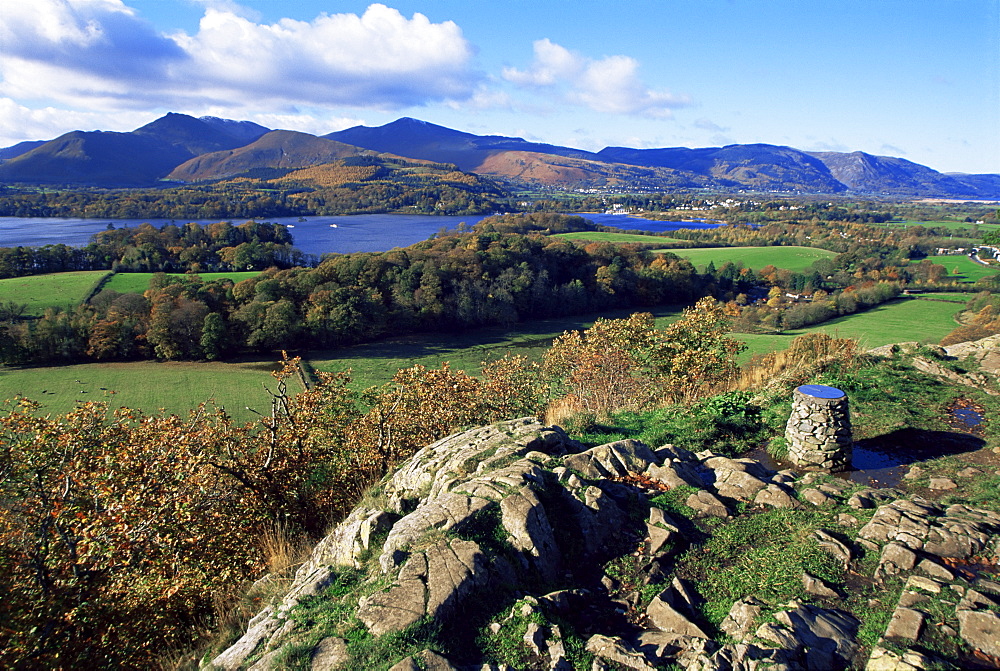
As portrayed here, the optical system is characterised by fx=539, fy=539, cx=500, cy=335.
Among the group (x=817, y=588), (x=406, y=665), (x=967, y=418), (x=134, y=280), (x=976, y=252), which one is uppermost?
(x=406, y=665)

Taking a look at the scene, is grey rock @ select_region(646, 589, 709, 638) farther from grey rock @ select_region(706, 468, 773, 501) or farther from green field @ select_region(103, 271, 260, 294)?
green field @ select_region(103, 271, 260, 294)

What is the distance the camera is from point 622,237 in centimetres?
12394

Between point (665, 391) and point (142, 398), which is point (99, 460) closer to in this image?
point (665, 391)

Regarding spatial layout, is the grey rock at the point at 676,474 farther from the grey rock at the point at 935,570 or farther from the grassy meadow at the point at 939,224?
the grassy meadow at the point at 939,224

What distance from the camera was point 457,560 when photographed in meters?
6.18

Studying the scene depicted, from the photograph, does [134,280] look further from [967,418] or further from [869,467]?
[967,418]

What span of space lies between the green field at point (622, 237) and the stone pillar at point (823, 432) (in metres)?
107

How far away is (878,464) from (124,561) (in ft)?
42.9

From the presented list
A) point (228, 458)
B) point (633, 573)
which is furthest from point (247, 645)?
point (228, 458)

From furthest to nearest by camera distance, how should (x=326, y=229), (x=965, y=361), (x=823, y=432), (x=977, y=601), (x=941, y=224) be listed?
(x=941, y=224) < (x=326, y=229) < (x=965, y=361) < (x=823, y=432) < (x=977, y=601)

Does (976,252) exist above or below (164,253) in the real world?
below

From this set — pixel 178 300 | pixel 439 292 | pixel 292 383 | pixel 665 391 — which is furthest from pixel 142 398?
pixel 665 391

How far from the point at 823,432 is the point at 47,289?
263 ft

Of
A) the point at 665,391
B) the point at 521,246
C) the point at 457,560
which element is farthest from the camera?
the point at 521,246
